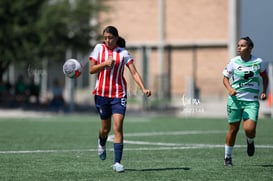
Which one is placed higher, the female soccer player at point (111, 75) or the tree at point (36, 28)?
the tree at point (36, 28)

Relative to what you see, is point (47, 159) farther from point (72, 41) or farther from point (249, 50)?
point (72, 41)

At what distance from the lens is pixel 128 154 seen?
14.5 metres

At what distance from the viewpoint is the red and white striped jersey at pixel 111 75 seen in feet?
39.1

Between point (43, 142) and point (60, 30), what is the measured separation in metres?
19.5

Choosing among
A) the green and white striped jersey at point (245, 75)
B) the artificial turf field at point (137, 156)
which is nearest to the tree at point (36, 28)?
the artificial turf field at point (137, 156)

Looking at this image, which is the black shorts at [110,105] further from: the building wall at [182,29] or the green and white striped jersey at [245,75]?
the building wall at [182,29]

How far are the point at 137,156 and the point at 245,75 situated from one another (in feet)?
9.03

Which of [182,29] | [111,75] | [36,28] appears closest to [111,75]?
[111,75]

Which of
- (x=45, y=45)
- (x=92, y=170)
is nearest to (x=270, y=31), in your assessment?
(x=92, y=170)

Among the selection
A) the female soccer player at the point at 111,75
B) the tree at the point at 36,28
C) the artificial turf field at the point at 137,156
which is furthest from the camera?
the tree at the point at 36,28

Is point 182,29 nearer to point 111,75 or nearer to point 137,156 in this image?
point 137,156

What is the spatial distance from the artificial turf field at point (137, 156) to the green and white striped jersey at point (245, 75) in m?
1.15

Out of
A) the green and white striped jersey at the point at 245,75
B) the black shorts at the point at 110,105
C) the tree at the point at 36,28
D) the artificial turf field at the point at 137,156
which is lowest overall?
the artificial turf field at the point at 137,156

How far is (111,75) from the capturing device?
11.9m
